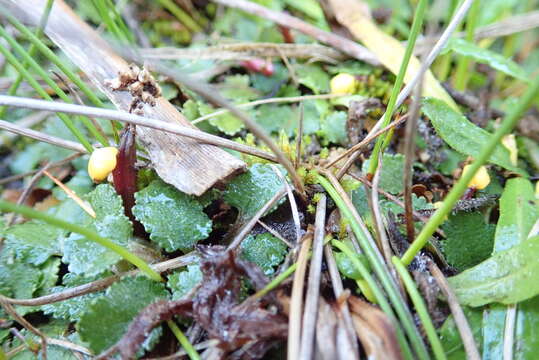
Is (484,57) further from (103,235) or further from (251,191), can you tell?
(103,235)

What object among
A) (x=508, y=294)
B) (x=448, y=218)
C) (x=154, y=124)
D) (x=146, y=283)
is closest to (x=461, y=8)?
(x=448, y=218)

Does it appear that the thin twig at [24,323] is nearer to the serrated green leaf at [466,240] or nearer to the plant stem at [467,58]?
the serrated green leaf at [466,240]

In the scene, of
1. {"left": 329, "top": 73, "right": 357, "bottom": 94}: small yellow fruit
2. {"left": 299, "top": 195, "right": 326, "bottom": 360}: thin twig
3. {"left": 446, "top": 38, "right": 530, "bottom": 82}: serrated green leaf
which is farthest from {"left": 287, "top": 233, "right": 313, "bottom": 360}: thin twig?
{"left": 446, "top": 38, "right": 530, "bottom": 82}: serrated green leaf

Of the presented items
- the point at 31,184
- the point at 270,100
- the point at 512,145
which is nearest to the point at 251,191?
the point at 270,100

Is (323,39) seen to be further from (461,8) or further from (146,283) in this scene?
(146,283)

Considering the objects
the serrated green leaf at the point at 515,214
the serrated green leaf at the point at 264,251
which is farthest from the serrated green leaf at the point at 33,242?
the serrated green leaf at the point at 515,214

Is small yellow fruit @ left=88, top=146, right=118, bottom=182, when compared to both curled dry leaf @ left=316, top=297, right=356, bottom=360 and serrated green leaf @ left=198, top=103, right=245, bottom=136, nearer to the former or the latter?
serrated green leaf @ left=198, top=103, right=245, bottom=136
